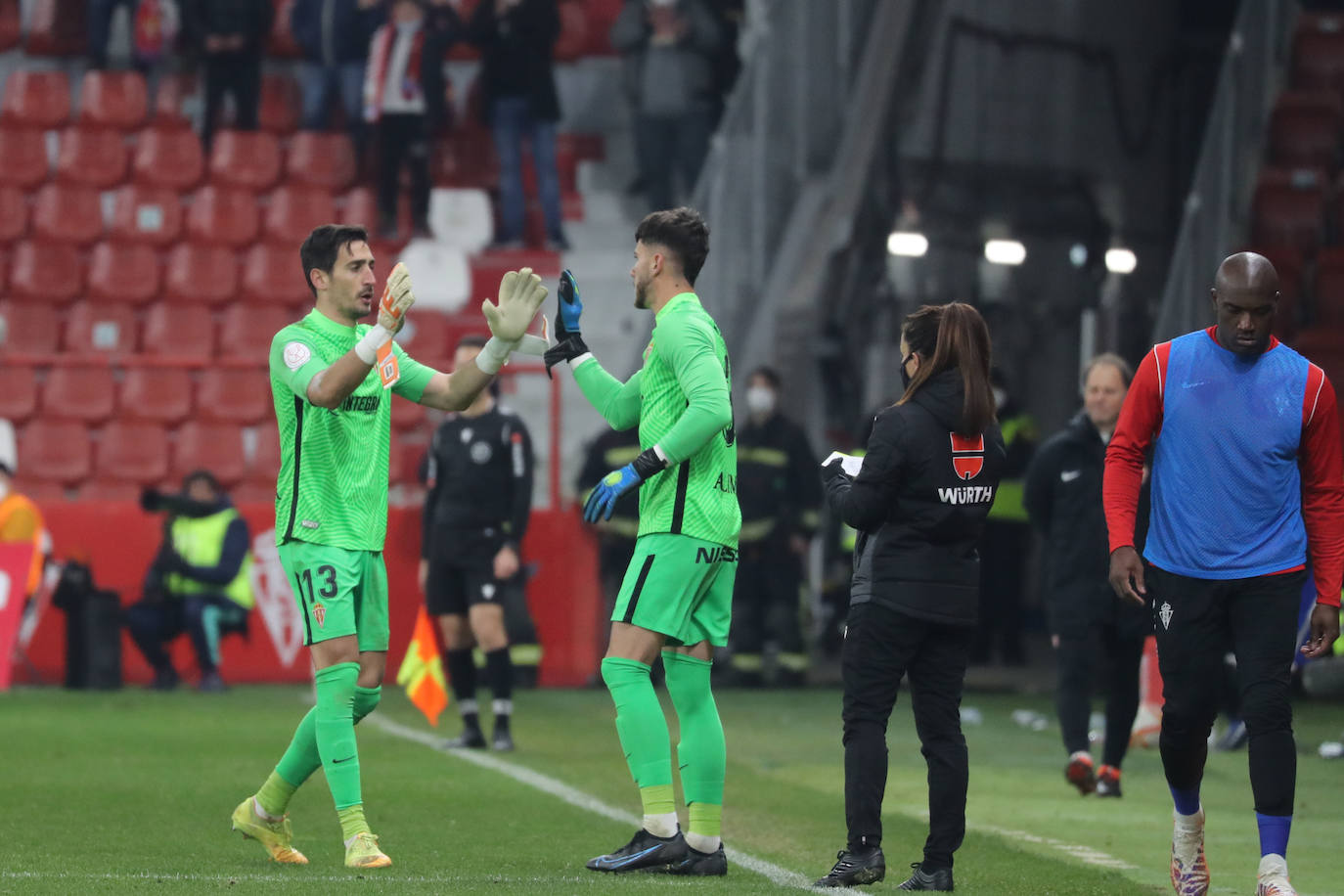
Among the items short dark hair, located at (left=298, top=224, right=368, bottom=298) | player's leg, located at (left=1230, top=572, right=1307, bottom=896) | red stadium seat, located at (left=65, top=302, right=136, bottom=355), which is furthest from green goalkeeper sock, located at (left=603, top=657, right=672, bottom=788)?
red stadium seat, located at (left=65, top=302, right=136, bottom=355)

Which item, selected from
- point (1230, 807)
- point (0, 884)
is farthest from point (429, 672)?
point (0, 884)

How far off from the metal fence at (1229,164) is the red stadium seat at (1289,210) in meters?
0.20

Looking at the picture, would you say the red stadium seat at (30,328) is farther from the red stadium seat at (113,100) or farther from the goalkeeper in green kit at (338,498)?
the goalkeeper in green kit at (338,498)

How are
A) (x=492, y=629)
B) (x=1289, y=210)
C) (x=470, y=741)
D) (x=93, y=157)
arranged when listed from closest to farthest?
1. (x=470, y=741)
2. (x=492, y=629)
3. (x=1289, y=210)
4. (x=93, y=157)

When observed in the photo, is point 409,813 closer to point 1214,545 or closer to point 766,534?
point 1214,545

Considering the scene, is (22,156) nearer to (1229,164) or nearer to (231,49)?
(231,49)

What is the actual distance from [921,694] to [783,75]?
436 inches

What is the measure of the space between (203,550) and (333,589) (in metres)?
8.13

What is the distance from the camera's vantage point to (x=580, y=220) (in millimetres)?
19734

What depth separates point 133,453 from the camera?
16641 mm

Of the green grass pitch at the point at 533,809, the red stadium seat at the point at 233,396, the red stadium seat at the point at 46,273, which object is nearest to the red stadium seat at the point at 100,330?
the red stadium seat at the point at 46,273

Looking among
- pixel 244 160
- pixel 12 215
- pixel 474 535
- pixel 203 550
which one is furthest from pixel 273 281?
pixel 474 535

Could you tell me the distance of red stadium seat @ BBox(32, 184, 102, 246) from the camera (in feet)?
61.6

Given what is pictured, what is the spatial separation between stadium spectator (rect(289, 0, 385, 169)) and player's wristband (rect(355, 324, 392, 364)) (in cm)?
1289
